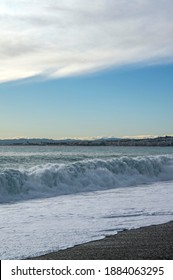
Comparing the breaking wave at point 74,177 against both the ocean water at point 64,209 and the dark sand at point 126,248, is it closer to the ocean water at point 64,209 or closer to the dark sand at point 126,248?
the ocean water at point 64,209

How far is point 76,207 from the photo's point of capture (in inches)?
585

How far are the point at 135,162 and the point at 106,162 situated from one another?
387 centimetres

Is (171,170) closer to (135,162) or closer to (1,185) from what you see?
(135,162)

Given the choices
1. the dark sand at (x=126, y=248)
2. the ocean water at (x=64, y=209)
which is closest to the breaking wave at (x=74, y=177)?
the ocean water at (x=64, y=209)

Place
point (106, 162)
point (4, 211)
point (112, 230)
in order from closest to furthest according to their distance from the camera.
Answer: point (112, 230) < point (4, 211) < point (106, 162)

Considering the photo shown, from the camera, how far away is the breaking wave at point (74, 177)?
20344 mm

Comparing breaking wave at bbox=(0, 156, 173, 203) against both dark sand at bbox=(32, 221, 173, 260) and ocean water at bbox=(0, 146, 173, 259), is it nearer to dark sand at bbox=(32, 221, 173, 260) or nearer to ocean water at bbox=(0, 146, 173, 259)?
ocean water at bbox=(0, 146, 173, 259)

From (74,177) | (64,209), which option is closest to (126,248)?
(64,209)

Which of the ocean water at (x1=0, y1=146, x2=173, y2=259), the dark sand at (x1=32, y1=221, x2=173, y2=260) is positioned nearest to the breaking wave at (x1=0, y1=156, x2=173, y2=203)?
the ocean water at (x1=0, y1=146, x2=173, y2=259)

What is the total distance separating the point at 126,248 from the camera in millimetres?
8547

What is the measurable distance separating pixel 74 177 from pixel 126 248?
16.7m

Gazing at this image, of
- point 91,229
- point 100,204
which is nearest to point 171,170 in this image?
point 100,204

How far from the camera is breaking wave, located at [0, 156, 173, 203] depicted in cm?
2034

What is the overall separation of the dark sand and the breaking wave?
30.7 ft
